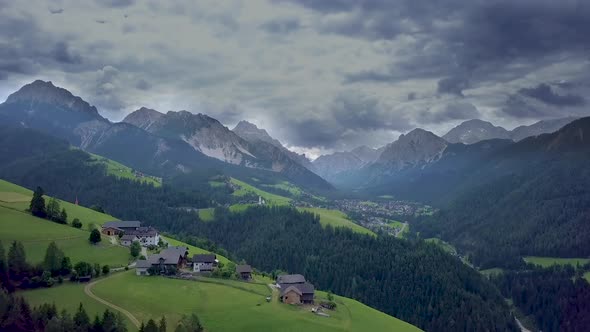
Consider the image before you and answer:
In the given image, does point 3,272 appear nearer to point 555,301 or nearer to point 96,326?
point 96,326

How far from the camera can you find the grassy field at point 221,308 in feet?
294

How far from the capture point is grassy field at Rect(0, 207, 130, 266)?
11606 centimetres

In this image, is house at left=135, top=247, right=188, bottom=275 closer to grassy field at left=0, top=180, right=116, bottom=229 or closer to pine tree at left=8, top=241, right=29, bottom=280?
pine tree at left=8, top=241, right=29, bottom=280

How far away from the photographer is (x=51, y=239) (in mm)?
122750

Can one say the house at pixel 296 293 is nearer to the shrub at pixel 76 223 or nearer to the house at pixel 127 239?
the house at pixel 127 239

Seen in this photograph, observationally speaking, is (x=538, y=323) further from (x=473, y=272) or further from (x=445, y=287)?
(x=445, y=287)

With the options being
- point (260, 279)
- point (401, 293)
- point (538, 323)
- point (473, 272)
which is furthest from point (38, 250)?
point (538, 323)

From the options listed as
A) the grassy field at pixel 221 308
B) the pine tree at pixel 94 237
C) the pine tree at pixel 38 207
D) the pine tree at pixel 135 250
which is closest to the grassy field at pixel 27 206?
the pine tree at pixel 38 207

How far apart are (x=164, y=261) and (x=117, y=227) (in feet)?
118

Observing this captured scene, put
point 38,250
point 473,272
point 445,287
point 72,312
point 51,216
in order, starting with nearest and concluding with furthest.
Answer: point 72,312 → point 38,250 → point 51,216 → point 445,287 → point 473,272

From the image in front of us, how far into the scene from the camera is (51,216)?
13800 centimetres

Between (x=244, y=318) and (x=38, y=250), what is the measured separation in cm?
5666

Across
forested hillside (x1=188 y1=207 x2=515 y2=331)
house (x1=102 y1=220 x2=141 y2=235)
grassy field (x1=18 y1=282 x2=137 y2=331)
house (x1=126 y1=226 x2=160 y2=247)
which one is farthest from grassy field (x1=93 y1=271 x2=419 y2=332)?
forested hillside (x1=188 y1=207 x2=515 y2=331)

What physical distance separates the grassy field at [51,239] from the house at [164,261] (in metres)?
9.45
